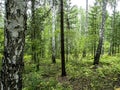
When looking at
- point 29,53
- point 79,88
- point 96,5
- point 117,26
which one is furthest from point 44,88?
point 117,26

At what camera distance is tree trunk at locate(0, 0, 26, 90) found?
291cm

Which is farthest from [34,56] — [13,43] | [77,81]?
[13,43]

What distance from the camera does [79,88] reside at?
9703 mm

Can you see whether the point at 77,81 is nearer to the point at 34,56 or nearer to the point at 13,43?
the point at 34,56

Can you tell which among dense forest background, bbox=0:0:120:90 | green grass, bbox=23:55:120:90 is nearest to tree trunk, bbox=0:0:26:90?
dense forest background, bbox=0:0:120:90

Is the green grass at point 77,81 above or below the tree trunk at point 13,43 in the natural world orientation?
below

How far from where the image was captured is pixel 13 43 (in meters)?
2.92

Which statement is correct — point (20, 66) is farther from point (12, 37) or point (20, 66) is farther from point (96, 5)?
point (96, 5)

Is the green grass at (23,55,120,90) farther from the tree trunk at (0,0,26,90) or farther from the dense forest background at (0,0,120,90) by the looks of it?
the tree trunk at (0,0,26,90)

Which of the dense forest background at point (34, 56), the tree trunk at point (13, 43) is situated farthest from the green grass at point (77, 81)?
the tree trunk at point (13, 43)

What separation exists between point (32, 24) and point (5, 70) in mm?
6684

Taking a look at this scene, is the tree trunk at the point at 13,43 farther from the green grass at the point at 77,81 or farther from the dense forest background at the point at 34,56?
the green grass at the point at 77,81

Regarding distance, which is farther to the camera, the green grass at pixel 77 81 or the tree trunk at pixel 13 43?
the green grass at pixel 77 81

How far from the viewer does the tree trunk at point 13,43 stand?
2.91 meters
